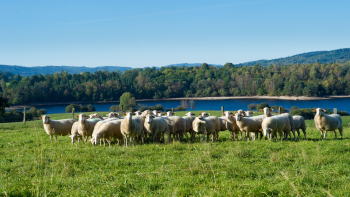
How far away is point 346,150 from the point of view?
9.61 metres

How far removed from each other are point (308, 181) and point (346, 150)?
15.8 feet

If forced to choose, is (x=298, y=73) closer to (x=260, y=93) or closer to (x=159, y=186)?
(x=260, y=93)

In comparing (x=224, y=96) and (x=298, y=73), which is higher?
(x=298, y=73)

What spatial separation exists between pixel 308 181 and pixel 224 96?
14326 centimetres

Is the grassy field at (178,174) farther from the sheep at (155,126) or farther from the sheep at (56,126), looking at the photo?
the sheep at (56,126)

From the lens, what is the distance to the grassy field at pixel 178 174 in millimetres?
5516

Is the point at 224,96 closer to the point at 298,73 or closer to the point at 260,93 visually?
the point at 260,93

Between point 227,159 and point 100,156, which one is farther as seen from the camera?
point 100,156

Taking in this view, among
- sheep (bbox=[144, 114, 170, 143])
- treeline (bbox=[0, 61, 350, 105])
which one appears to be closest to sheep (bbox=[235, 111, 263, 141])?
sheep (bbox=[144, 114, 170, 143])

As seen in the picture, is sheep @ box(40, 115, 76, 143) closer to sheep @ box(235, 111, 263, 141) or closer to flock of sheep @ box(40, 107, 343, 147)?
flock of sheep @ box(40, 107, 343, 147)

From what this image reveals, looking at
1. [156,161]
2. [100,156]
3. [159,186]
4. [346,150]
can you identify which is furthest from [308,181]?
[100,156]

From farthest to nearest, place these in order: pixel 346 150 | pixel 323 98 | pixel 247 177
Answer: pixel 323 98
pixel 346 150
pixel 247 177

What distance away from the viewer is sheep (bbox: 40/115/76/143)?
47.7 ft

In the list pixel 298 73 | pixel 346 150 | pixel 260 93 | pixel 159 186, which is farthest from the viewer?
pixel 298 73
